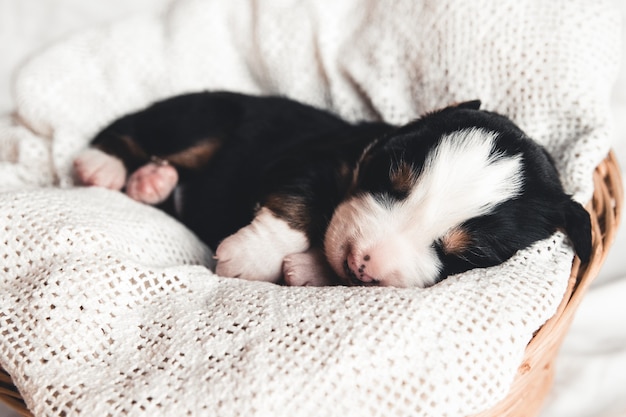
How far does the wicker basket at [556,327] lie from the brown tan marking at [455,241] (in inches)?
11.6

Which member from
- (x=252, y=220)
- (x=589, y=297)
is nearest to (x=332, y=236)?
(x=252, y=220)

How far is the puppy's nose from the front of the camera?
1611 mm

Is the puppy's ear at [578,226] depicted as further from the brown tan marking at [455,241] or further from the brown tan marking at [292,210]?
the brown tan marking at [292,210]

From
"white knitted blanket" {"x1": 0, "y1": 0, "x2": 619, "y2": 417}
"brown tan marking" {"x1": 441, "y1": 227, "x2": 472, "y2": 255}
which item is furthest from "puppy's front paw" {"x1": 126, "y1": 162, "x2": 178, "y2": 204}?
"brown tan marking" {"x1": 441, "y1": 227, "x2": 472, "y2": 255}

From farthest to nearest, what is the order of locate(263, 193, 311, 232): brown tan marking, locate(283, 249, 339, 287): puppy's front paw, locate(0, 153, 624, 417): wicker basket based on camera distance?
1. locate(263, 193, 311, 232): brown tan marking
2. locate(283, 249, 339, 287): puppy's front paw
3. locate(0, 153, 624, 417): wicker basket

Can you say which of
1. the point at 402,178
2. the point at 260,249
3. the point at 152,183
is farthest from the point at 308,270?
the point at 152,183

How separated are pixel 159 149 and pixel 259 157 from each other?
51cm

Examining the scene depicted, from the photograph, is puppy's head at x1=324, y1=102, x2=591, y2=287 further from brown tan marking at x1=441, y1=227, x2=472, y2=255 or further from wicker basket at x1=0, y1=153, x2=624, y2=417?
wicker basket at x1=0, y1=153, x2=624, y2=417

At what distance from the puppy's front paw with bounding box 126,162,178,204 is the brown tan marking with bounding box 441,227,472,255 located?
1249 mm

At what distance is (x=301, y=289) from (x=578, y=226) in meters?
0.83

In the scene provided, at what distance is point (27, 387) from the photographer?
4.62ft

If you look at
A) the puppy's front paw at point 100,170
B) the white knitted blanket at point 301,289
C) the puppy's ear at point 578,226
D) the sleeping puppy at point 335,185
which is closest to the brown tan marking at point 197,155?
the sleeping puppy at point 335,185

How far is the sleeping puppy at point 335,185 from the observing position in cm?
164

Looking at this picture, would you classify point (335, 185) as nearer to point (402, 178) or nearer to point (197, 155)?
point (402, 178)
